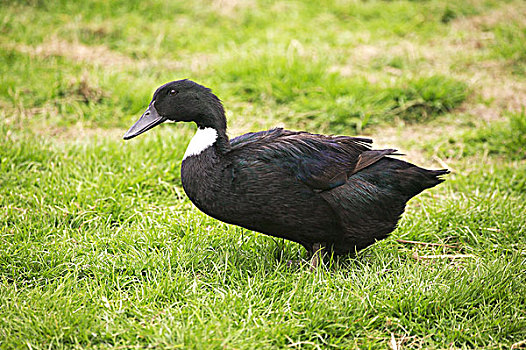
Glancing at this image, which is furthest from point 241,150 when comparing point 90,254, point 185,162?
point 90,254

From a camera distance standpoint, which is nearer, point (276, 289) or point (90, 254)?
point (276, 289)

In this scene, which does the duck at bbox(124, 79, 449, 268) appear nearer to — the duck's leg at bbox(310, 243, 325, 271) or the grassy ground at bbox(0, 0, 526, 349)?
the duck's leg at bbox(310, 243, 325, 271)

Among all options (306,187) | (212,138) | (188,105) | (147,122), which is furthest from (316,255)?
(147,122)

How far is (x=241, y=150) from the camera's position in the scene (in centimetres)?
334

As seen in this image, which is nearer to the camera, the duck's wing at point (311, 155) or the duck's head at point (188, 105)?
the duck's wing at point (311, 155)

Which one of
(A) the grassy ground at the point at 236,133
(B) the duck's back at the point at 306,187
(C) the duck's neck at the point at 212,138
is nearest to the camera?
(A) the grassy ground at the point at 236,133

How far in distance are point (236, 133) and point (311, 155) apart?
1.94 metres

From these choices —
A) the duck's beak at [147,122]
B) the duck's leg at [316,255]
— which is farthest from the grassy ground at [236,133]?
the duck's beak at [147,122]

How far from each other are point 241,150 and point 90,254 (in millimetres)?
1114

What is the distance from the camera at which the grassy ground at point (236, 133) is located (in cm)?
290

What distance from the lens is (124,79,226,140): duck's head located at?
11.0 feet

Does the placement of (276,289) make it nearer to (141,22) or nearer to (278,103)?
(278,103)

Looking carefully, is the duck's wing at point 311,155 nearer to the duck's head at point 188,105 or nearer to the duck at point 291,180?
the duck at point 291,180

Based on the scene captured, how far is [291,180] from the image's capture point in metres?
3.23
